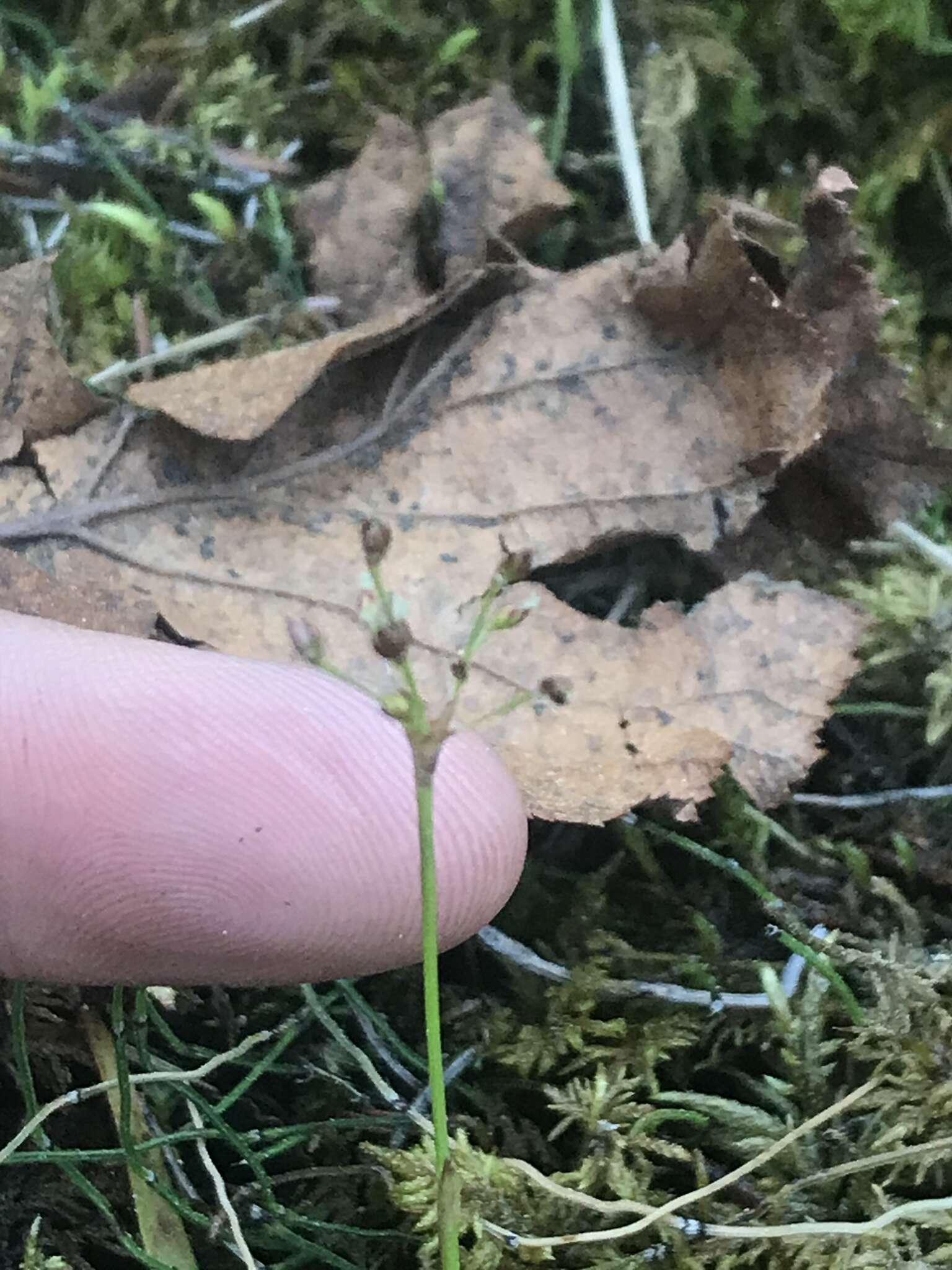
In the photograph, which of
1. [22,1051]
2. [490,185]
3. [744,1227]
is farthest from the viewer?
[490,185]

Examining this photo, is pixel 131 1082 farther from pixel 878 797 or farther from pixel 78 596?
pixel 878 797

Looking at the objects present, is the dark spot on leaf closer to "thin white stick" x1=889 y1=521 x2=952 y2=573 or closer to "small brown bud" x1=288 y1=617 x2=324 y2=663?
"small brown bud" x1=288 y1=617 x2=324 y2=663

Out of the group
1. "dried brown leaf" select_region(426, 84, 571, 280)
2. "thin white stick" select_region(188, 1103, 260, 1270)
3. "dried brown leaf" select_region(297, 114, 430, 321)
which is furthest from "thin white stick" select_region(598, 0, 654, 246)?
"thin white stick" select_region(188, 1103, 260, 1270)

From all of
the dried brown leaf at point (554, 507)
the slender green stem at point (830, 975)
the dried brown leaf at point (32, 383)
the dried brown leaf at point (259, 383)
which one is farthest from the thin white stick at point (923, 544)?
the dried brown leaf at point (32, 383)

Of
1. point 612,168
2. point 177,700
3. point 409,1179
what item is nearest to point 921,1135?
point 409,1179

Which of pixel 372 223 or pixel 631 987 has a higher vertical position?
pixel 372 223

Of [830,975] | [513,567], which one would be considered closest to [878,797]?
[830,975]

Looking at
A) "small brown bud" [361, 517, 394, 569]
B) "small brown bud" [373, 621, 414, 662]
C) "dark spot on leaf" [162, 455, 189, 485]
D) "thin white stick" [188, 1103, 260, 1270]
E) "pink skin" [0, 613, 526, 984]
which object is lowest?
"thin white stick" [188, 1103, 260, 1270]
